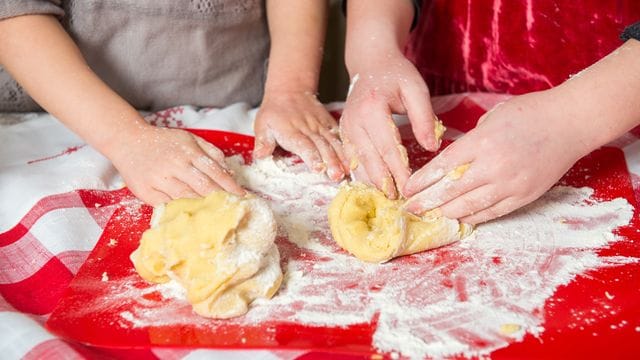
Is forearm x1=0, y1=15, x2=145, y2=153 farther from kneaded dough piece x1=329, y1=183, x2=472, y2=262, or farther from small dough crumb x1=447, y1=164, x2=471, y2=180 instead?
small dough crumb x1=447, y1=164, x2=471, y2=180

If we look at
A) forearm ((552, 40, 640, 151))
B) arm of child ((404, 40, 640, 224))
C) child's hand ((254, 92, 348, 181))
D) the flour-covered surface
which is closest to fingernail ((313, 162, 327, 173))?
child's hand ((254, 92, 348, 181))

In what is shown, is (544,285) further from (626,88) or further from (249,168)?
(249,168)

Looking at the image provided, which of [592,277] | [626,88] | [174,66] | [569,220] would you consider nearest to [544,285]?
[592,277]

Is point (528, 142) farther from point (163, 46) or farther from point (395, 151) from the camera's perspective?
point (163, 46)

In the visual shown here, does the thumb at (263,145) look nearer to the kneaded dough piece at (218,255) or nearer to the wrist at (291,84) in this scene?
the wrist at (291,84)

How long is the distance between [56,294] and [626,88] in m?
0.80

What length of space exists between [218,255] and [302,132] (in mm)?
457

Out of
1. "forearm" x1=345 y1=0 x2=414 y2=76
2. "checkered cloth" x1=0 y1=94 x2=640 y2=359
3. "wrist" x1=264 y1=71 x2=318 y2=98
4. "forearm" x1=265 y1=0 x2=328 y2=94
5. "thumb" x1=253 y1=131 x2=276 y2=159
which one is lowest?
"checkered cloth" x1=0 y1=94 x2=640 y2=359

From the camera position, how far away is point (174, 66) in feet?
5.06

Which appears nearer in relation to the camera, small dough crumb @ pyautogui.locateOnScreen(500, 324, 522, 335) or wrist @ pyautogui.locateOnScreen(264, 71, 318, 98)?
small dough crumb @ pyautogui.locateOnScreen(500, 324, 522, 335)

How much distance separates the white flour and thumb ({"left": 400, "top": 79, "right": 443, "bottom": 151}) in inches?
5.9

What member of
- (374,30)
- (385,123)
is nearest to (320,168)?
(385,123)

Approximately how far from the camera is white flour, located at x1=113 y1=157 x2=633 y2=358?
86 cm

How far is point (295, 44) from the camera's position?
1.50m
